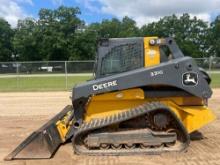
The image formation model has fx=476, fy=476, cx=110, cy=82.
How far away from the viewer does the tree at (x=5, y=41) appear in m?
89.3

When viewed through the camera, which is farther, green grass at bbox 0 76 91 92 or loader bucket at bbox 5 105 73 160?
green grass at bbox 0 76 91 92

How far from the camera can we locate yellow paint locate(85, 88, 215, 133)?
927cm

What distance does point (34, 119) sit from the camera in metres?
A: 14.0

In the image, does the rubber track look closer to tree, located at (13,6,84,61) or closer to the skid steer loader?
the skid steer loader

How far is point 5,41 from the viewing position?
96.3 metres

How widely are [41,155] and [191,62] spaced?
3.31 metres

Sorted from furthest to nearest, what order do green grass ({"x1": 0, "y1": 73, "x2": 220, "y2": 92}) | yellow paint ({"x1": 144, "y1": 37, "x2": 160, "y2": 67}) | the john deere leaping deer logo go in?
green grass ({"x1": 0, "y1": 73, "x2": 220, "y2": 92})
yellow paint ({"x1": 144, "y1": 37, "x2": 160, "y2": 67})
the john deere leaping deer logo

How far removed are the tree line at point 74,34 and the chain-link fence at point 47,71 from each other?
4350cm

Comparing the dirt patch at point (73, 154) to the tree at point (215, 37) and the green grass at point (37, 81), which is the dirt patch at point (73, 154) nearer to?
the green grass at point (37, 81)

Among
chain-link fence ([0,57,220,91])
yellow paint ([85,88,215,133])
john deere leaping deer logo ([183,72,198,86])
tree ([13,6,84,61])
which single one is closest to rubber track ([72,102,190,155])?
yellow paint ([85,88,215,133])

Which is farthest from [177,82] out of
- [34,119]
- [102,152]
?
[34,119]

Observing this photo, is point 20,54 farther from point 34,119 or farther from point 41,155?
point 41,155

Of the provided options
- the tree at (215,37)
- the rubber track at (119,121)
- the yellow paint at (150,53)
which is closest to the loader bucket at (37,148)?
the rubber track at (119,121)

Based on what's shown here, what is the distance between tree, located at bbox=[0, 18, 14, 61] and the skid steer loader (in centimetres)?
8104
